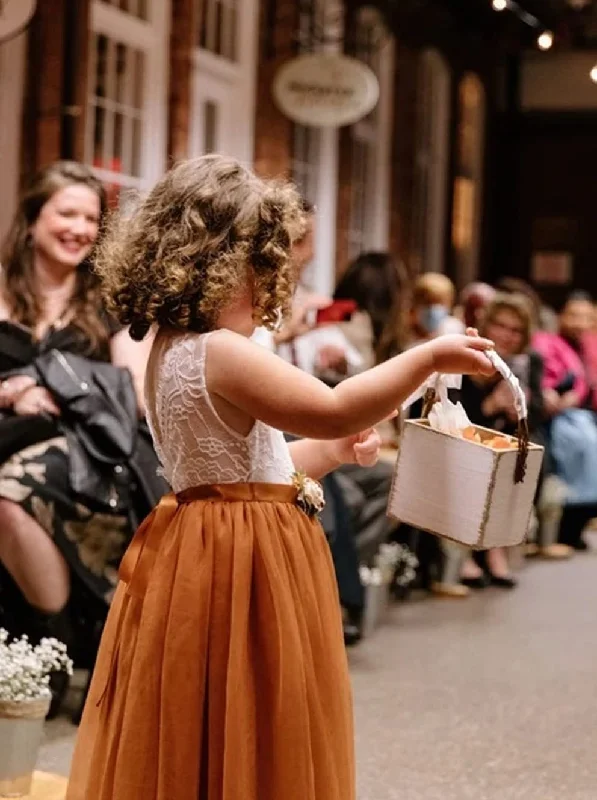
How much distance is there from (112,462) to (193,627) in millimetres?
1743

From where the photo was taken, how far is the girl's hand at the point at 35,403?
13.0ft

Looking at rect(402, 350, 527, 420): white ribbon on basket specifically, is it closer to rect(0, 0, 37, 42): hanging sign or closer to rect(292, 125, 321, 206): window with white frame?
rect(0, 0, 37, 42): hanging sign

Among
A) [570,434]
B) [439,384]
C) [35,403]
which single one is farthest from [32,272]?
[570,434]

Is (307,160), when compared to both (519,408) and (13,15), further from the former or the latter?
(519,408)

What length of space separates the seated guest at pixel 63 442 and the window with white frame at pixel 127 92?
9.03ft

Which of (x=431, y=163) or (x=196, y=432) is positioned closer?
(x=196, y=432)

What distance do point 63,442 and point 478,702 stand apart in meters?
1.50

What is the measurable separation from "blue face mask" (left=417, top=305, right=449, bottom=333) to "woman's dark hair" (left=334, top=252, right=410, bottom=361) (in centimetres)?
136

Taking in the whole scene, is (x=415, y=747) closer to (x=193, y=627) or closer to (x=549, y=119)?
(x=193, y=627)

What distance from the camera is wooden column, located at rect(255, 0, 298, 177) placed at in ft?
28.5

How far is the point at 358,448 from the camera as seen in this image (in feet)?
8.21

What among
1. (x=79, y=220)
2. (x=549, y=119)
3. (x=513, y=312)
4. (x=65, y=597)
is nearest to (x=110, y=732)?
(x=65, y=597)

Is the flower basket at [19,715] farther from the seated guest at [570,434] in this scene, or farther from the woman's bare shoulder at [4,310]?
the seated guest at [570,434]

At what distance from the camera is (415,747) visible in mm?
3908
